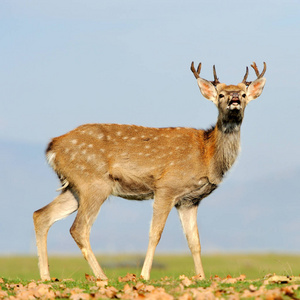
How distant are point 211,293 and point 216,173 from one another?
4256mm

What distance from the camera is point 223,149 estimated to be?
1149cm

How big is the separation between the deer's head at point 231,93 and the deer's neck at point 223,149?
0.22 m

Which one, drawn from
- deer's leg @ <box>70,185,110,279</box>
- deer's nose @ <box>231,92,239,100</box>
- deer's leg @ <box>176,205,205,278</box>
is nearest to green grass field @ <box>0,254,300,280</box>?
deer's leg @ <box>176,205,205,278</box>

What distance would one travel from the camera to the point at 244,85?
11742 mm

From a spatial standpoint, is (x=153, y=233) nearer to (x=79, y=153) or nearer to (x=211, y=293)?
(x=79, y=153)

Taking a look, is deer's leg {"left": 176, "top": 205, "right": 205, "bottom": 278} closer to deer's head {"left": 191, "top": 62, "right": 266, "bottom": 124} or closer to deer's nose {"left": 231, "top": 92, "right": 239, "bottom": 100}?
deer's head {"left": 191, "top": 62, "right": 266, "bottom": 124}

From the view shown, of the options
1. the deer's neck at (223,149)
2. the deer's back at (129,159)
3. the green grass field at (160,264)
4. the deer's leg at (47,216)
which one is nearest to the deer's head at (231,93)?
the deer's neck at (223,149)

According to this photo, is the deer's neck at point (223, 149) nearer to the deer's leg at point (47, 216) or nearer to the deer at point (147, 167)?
the deer at point (147, 167)

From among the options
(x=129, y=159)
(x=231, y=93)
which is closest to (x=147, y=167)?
(x=129, y=159)

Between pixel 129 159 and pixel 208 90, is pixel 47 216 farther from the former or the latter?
pixel 208 90

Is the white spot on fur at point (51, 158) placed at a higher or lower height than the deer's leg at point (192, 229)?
higher

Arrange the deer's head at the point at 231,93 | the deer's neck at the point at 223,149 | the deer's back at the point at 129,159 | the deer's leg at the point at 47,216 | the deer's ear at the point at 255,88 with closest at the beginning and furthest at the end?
the deer's head at the point at 231,93, the deer's back at the point at 129,159, the deer's neck at the point at 223,149, the deer's leg at the point at 47,216, the deer's ear at the point at 255,88

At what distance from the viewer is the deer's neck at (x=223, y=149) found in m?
11.4

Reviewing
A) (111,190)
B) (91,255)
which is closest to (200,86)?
(111,190)
